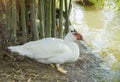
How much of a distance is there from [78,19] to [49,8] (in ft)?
12.2

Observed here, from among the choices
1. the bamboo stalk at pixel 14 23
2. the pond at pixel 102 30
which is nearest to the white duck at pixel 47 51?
the bamboo stalk at pixel 14 23

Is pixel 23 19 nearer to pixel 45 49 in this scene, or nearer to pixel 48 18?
pixel 48 18

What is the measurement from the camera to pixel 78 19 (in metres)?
8.13

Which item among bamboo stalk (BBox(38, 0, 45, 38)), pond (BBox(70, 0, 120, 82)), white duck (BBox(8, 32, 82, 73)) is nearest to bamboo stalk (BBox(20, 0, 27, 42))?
bamboo stalk (BBox(38, 0, 45, 38))

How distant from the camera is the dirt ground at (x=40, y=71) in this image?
Result: 13.5 ft

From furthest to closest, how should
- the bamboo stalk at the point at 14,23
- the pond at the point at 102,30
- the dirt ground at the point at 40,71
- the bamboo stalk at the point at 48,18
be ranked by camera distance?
the pond at the point at 102,30 → the bamboo stalk at the point at 48,18 → the bamboo stalk at the point at 14,23 → the dirt ground at the point at 40,71

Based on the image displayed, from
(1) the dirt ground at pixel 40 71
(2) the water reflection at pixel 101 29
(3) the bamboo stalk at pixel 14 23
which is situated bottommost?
(2) the water reflection at pixel 101 29

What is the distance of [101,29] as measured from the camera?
732 centimetres

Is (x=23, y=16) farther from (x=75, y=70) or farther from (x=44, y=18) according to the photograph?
(x=75, y=70)

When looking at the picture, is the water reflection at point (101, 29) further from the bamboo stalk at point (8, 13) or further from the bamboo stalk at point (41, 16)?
the bamboo stalk at point (8, 13)

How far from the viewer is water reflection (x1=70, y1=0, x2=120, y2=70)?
18.2 feet

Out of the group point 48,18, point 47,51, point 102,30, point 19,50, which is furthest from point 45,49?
point 102,30

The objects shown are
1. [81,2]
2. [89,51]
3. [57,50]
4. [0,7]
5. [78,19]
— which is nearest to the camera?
[57,50]

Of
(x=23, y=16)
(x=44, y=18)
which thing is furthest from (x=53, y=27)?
(x=23, y=16)
